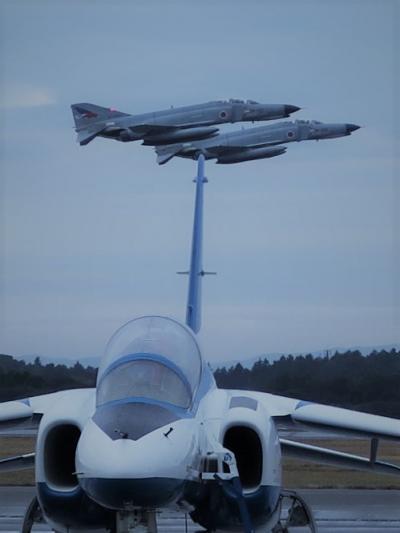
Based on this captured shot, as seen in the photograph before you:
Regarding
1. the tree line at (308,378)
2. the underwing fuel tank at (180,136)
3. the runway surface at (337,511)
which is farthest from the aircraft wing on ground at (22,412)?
the underwing fuel tank at (180,136)

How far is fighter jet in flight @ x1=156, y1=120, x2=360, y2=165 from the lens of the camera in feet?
178

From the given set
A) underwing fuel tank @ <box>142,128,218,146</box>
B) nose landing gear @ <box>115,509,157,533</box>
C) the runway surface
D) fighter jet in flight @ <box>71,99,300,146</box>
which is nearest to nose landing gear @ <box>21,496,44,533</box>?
nose landing gear @ <box>115,509,157,533</box>

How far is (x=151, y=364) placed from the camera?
9.00 meters

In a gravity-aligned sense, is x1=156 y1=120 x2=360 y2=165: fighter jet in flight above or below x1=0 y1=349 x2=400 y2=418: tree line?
above

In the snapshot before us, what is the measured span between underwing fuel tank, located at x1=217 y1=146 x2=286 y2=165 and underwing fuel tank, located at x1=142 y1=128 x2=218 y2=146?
4.42 feet

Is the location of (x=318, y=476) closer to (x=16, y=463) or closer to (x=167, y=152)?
(x=16, y=463)

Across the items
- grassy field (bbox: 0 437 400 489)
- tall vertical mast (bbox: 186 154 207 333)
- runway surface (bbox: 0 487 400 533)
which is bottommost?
grassy field (bbox: 0 437 400 489)

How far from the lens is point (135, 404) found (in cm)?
845

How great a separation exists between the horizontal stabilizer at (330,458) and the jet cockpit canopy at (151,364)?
241 centimetres

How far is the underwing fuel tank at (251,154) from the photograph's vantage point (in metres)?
55.4

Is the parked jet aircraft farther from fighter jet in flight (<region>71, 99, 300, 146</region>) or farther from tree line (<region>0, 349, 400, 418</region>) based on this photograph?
fighter jet in flight (<region>71, 99, 300, 146</region>)

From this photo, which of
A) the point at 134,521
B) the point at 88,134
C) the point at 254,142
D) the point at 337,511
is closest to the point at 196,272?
the point at 337,511

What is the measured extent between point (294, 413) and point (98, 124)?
43.4 m

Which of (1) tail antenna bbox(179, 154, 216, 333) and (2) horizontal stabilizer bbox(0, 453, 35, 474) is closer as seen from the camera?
A: (2) horizontal stabilizer bbox(0, 453, 35, 474)
